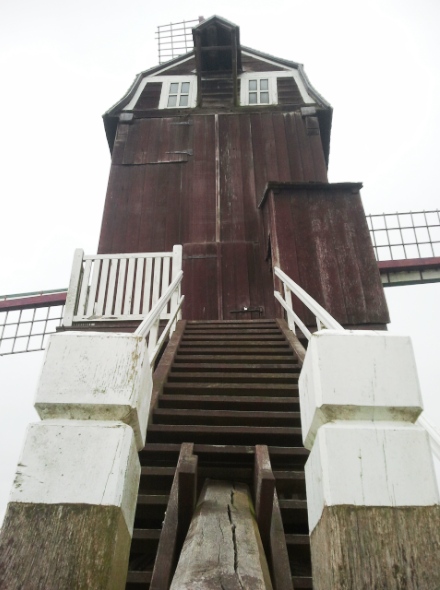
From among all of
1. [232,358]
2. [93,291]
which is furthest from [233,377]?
[93,291]

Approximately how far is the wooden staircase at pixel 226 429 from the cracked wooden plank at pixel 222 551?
9.0 inches

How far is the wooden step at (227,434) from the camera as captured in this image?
3.28 m

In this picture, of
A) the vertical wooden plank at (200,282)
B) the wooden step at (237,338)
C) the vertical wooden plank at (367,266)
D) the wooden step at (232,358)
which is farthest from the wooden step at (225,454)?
the vertical wooden plank at (200,282)

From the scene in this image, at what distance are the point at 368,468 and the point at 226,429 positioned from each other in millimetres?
1708

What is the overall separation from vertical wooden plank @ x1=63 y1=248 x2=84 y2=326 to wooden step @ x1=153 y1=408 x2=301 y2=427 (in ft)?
9.80

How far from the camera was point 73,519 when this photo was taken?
170 cm

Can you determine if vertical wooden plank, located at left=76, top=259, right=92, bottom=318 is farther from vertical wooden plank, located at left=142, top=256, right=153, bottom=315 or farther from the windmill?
vertical wooden plank, located at left=142, top=256, right=153, bottom=315

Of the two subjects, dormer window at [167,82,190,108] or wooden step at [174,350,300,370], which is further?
dormer window at [167,82,190,108]

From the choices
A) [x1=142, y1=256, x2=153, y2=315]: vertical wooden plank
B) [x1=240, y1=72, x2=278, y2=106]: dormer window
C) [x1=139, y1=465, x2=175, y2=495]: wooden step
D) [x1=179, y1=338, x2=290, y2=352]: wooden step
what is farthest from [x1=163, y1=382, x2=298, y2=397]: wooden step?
[x1=240, y1=72, x2=278, y2=106]: dormer window

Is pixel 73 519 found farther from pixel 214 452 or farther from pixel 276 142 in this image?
pixel 276 142

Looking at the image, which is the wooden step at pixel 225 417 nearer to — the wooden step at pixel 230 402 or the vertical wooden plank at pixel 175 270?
the wooden step at pixel 230 402

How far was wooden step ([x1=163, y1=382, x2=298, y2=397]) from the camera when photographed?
4.04 m

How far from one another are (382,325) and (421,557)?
5.00 m

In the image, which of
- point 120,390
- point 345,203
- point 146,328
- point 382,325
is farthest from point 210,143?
point 120,390
